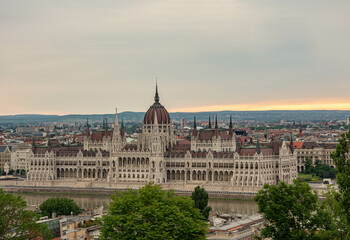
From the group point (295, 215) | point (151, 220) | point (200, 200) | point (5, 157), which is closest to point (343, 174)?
point (295, 215)

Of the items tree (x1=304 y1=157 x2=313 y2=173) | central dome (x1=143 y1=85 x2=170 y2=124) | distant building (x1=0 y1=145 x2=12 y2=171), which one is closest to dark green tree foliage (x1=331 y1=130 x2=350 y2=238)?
central dome (x1=143 y1=85 x2=170 y2=124)

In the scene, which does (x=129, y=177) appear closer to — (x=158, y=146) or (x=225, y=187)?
(x=158, y=146)

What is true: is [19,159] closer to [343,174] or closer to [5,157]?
[5,157]

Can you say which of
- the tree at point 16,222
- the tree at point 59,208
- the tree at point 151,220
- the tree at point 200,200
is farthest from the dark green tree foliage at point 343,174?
the tree at point 59,208

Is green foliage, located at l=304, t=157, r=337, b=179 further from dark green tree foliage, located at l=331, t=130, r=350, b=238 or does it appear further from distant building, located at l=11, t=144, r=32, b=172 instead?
dark green tree foliage, located at l=331, t=130, r=350, b=238

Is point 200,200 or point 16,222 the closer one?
point 16,222

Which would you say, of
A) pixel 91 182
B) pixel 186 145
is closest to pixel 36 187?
pixel 91 182
